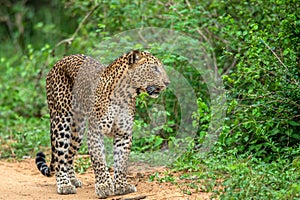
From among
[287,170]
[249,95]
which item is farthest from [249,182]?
[249,95]

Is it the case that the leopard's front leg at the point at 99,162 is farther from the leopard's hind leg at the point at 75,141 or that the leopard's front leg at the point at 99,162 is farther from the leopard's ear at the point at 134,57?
the leopard's ear at the point at 134,57

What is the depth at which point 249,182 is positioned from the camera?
6090 millimetres

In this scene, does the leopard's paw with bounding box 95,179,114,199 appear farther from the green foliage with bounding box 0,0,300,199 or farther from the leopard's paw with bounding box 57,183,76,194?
the green foliage with bounding box 0,0,300,199

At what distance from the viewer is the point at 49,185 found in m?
8.34

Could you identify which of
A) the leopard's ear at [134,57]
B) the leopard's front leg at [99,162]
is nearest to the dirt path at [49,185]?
the leopard's front leg at [99,162]

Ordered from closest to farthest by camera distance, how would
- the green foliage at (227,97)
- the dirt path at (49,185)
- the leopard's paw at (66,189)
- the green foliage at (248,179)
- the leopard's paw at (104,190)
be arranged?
1. the green foliage at (248,179)
2. the green foliage at (227,97)
3. the dirt path at (49,185)
4. the leopard's paw at (104,190)
5. the leopard's paw at (66,189)

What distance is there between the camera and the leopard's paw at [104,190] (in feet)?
24.2

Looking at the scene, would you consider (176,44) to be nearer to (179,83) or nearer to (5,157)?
(179,83)

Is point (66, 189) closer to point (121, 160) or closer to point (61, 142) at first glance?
point (61, 142)

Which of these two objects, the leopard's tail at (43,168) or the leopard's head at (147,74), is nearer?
the leopard's head at (147,74)

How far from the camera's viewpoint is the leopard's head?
24.4ft

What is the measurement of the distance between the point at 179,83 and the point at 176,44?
649 mm

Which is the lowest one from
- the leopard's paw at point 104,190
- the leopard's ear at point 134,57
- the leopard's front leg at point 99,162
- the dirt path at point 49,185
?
the dirt path at point 49,185

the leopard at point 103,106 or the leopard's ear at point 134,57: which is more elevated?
the leopard's ear at point 134,57
